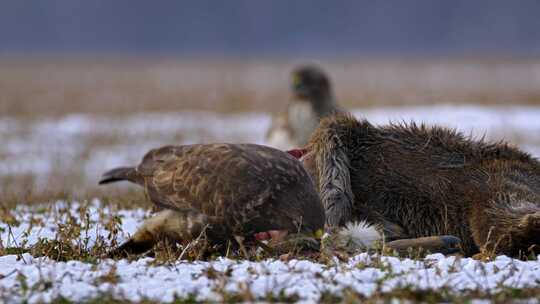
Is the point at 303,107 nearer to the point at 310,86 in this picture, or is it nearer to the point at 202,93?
the point at 310,86

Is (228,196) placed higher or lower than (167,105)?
higher

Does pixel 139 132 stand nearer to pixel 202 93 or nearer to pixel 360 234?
pixel 202 93

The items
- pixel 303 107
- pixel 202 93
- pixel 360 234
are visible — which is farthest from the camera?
pixel 202 93

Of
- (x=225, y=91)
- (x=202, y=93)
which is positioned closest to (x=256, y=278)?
(x=202, y=93)

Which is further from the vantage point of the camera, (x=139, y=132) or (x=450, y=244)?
(x=139, y=132)

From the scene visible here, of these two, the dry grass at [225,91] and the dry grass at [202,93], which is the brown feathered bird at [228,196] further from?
the dry grass at [225,91]

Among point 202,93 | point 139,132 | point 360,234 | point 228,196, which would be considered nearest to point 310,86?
point 139,132

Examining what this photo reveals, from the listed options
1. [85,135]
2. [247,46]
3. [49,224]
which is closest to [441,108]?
[85,135]

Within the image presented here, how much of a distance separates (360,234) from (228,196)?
3.70 ft

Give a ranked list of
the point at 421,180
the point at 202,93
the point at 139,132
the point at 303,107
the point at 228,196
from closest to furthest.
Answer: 1. the point at 228,196
2. the point at 421,180
3. the point at 303,107
4. the point at 139,132
5. the point at 202,93

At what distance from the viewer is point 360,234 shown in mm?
6570

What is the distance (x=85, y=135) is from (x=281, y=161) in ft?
51.8

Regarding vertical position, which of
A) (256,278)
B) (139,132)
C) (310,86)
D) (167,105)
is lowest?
(139,132)

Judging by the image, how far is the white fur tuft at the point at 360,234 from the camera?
646 centimetres
